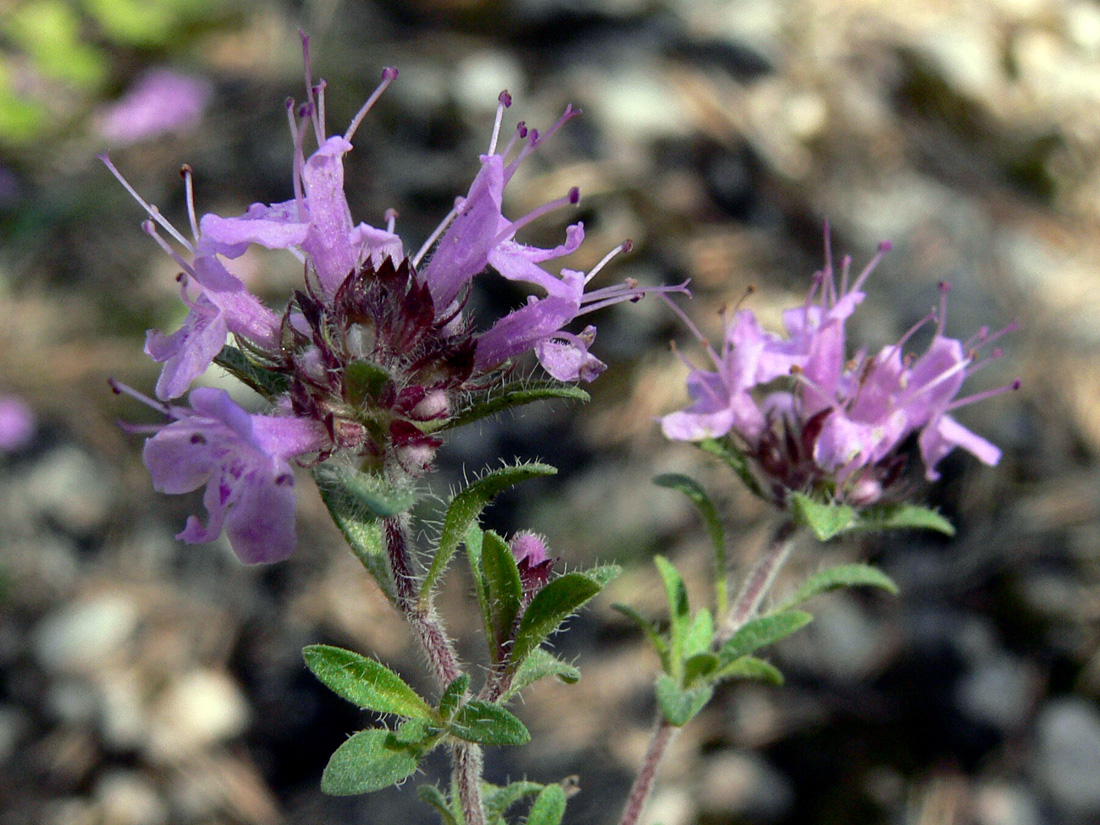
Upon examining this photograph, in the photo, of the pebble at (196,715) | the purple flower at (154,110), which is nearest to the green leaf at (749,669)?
the pebble at (196,715)

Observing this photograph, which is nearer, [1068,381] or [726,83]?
[1068,381]

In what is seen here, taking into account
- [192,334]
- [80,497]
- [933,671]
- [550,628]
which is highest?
[192,334]

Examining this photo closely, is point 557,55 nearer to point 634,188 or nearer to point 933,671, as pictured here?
point 634,188

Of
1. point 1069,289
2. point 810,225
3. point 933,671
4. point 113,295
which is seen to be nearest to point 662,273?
point 810,225

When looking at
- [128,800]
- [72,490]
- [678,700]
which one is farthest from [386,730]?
[72,490]

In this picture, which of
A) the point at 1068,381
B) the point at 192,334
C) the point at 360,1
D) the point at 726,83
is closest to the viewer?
the point at 192,334

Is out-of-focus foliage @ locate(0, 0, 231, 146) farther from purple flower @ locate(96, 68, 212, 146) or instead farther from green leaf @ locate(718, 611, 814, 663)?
green leaf @ locate(718, 611, 814, 663)

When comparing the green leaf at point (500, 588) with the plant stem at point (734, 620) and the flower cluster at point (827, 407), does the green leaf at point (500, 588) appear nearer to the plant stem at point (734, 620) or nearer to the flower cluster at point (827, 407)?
the plant stem at point (734, 620)

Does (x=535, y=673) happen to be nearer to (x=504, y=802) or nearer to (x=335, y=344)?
(x=504, y=802)
